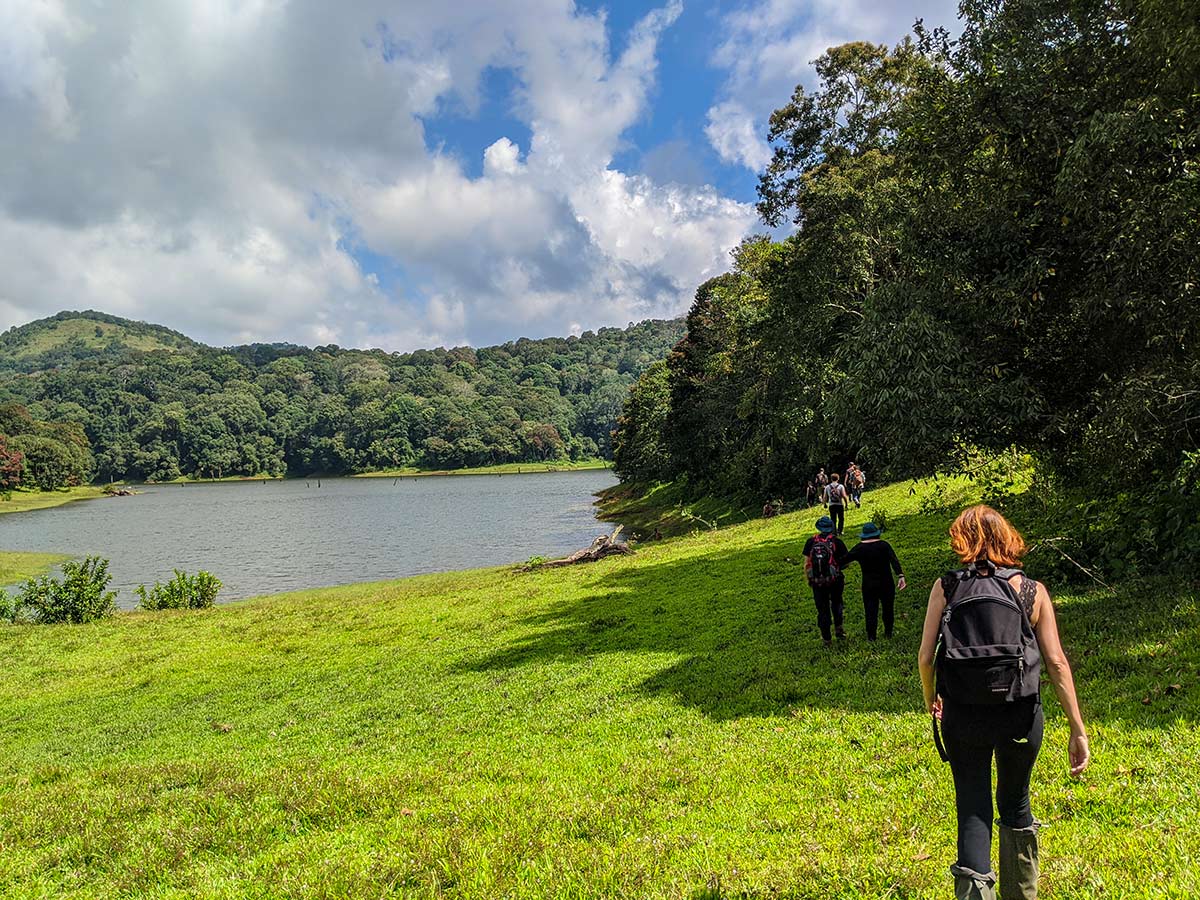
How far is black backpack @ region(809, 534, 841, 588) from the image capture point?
42.1ft

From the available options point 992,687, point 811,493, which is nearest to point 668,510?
point 811,493

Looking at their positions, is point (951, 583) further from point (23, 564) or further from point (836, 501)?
point (23, 564)

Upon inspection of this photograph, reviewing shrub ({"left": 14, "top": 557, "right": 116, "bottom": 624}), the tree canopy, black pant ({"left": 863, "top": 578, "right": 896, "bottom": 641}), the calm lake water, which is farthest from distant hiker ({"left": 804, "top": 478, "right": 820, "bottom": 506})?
shrub ({"left": 14, "top": 557, "right": 116, "bottom": 624})

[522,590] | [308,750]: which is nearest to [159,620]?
[522,590]

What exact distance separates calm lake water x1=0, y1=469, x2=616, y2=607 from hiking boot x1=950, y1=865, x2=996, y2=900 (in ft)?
142

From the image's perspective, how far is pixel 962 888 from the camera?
4.67 metres

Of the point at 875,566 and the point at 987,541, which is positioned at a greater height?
the point at 987,541

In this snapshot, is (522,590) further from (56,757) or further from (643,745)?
(643,745)

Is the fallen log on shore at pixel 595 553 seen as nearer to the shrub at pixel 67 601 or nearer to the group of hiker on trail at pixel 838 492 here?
the group of hiker on trail at pixel 838 492

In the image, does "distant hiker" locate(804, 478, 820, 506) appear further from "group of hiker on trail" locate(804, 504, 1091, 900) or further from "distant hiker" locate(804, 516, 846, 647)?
"group of hiker on trail" locate(804, 504, 1091, 900)

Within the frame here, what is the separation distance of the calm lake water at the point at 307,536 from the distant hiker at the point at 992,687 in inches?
1700

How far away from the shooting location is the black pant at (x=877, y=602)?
12688 mm

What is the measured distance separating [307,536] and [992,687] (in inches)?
2846

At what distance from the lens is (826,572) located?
12859 millimetres
